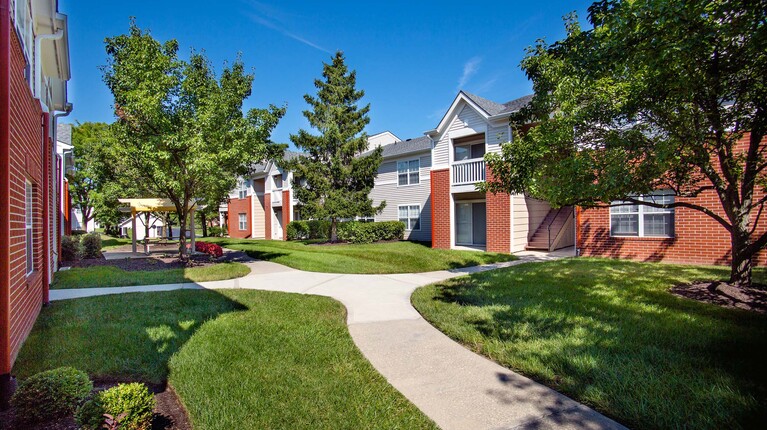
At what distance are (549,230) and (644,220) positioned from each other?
3659mm

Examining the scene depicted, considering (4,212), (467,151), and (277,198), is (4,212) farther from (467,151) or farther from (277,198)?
(277,198)

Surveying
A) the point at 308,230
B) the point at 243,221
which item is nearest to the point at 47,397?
the point at 308,230

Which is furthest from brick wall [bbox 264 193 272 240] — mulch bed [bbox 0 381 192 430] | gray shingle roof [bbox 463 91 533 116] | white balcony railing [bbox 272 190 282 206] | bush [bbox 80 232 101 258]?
mulch bed [bbox 0 381 192 430]

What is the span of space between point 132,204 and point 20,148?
48.9 feet

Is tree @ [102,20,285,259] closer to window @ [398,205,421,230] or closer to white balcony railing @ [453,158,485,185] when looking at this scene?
white balcony railing @ [453,158,485,185]

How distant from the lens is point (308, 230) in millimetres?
26078

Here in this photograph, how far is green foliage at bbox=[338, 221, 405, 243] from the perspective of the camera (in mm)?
19828

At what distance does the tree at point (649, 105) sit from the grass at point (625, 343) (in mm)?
1736

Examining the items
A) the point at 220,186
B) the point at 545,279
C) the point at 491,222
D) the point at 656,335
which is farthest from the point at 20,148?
the point at 491,222

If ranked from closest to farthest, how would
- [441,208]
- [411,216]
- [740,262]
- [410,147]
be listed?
[740,262]
[441,208]
[411,216]
[410,147]

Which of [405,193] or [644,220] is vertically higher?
[405,193]

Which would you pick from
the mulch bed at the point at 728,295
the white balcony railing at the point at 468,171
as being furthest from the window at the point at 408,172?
the mulch bed at the point at 728,295

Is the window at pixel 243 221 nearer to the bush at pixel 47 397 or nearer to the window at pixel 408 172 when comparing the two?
the window at pixel 408 172

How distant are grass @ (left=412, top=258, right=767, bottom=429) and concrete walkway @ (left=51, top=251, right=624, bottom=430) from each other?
224 mm
